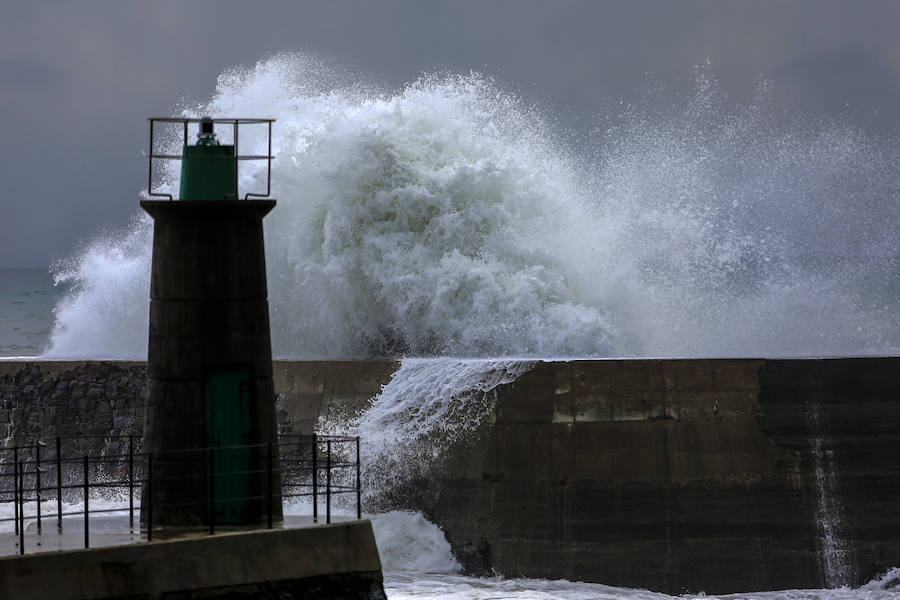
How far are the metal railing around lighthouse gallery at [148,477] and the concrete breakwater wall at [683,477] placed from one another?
2.54 feet

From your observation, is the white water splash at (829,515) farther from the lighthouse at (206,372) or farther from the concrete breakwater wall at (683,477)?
the lighthouse at (206,372)

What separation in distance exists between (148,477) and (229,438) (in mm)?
436

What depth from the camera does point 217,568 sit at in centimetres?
695

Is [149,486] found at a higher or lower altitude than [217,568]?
higher

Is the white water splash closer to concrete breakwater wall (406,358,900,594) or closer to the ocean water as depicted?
concrete breakwater wall (406,358,900,594)

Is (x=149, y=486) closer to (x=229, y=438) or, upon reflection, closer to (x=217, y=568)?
(x=229, y=438)

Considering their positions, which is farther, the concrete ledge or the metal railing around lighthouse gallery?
the metal railing around lighthouse gallery

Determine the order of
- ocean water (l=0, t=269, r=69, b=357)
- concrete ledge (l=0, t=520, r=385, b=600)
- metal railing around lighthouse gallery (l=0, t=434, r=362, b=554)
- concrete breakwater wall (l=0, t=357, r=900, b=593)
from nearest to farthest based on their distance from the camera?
concrete ledge (l=0, t=520, r=385, b=600) → metal railing around lighthouse gallery (l=0, t=434, r=362, b=554) → concrete breakwater wall (l=0, t=357, r=900, b=593) → ocean water (l=0, t=269, r=69, b=357)

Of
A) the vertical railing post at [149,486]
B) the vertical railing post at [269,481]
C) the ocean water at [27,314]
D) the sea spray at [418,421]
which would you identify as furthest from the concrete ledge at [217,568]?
the ocean water at [27,314]

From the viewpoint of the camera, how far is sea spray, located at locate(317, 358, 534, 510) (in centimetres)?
1227

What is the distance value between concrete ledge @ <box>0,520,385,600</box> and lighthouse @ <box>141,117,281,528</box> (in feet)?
1.56

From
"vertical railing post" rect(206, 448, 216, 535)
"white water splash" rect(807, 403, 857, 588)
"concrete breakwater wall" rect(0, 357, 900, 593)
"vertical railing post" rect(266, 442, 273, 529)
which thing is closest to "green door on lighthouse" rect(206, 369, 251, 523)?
"vertical railing post" rect(206, 448, 216, 535)

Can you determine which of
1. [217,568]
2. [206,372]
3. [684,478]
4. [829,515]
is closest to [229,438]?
[206,372]

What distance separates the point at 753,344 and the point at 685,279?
1142 mm
